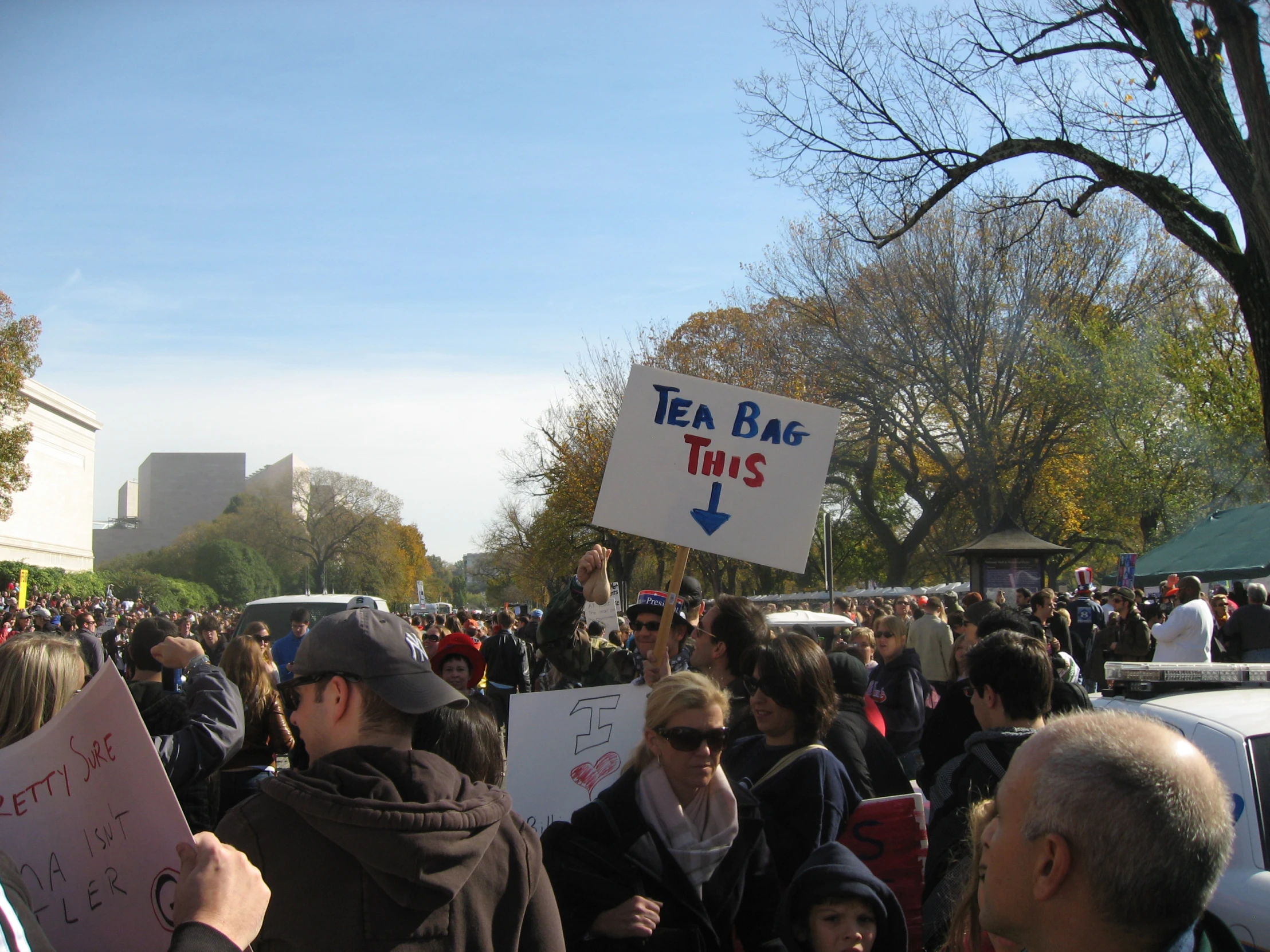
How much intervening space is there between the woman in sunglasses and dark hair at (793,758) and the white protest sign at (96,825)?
1730mm

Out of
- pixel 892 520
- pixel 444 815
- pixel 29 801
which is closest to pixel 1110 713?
pixel 444 815

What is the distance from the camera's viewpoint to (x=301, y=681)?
2.26m

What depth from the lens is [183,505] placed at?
13300 centimetres

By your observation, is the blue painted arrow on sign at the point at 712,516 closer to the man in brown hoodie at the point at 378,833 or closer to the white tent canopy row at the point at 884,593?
the man in brown hoodie at the point at 378,833

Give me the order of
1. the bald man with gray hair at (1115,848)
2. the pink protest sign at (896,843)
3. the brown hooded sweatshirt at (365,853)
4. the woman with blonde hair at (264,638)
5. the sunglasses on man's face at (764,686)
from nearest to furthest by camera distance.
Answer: the bald man with gray hair at (1115,848) → the brown hooded sweatshirt at (365,853) → the pink protest sign at (896,843) → the sunglasses on man's face at (764,686) → the woman with blonde hair at (264,638)

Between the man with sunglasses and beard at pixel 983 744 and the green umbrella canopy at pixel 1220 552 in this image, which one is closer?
the man with sunglasses and beard at pixel 983 744

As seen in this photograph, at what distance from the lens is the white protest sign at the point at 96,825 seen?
2205 mm

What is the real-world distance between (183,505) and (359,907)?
143 m

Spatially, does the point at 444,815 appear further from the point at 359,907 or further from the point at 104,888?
the point at 104,888

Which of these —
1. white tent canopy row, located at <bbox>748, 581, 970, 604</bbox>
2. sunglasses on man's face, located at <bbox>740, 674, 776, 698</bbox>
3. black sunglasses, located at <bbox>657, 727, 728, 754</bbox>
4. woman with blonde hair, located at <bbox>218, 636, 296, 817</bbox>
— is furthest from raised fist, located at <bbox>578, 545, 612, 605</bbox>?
white tent canopy row, located at <bbox>748, 581, 970, 604</bbox>

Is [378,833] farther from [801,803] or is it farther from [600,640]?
[600,640]

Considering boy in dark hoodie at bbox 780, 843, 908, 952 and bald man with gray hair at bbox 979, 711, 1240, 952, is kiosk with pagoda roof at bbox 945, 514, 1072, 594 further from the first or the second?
bald man with gray hair at bbox 979, 711, 1240, 952

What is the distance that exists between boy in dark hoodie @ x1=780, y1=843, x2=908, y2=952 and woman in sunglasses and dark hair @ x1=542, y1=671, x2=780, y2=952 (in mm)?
198

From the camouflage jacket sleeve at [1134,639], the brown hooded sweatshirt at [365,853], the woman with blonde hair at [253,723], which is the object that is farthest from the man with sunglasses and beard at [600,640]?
the camouflage jacket sleeve at [1134,639]
